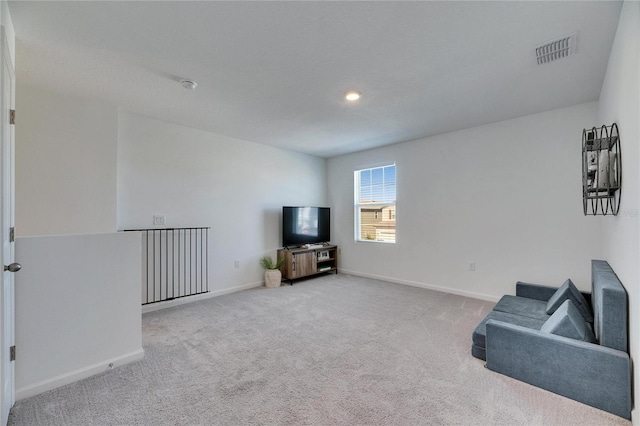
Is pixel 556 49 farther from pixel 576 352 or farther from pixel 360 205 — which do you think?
pixel 360 205

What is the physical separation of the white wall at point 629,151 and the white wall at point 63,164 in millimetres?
4578

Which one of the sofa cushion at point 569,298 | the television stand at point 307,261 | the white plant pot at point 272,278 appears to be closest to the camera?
the sofa cushion at point 569,298

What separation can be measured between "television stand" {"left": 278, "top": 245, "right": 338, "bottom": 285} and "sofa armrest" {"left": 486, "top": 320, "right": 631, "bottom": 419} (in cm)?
330

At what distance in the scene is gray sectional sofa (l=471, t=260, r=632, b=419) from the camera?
169 centimetres

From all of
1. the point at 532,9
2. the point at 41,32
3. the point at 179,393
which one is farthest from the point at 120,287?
the point at 532,9

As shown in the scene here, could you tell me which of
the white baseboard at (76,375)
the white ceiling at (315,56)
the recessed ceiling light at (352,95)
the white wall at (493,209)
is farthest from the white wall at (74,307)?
the white wall at (493,209)

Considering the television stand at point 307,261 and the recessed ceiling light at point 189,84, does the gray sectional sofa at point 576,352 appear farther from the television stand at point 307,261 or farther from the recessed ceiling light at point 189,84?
the recessed ceiling light at point 189,84

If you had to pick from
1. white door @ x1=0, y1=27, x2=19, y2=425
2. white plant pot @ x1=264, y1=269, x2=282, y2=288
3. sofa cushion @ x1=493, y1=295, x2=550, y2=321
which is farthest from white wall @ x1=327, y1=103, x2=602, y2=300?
white door @ x1=0, y1=27, x2=19, y2=425

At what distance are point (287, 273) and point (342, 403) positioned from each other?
323 cm

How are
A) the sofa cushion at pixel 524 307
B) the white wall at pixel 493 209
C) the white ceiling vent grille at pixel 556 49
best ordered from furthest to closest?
1. the white wall at pixel 493 209
2. the sofa cushion at pixel 524 307
3. the white ceiling vent grille at pixel 556 49

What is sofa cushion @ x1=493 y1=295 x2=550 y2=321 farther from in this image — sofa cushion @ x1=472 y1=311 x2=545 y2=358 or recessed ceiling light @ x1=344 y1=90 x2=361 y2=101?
recessed ceiling light @ x1=344 y1=90 x2=361 y2=101

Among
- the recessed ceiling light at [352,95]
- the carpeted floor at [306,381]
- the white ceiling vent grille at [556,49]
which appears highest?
the white ceiling vent grille at [556,49]

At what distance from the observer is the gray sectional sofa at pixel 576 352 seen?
1689 mm

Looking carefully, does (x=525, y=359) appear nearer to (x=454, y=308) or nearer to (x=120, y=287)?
(x=454, y=308)
